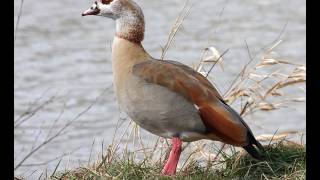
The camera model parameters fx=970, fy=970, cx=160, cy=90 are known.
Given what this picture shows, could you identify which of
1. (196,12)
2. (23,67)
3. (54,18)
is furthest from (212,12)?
(23,67)

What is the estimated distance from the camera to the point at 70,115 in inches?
398

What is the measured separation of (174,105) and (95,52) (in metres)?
6.18

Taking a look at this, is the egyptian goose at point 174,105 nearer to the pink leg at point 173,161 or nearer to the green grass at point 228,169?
the pink leg at point 173,161

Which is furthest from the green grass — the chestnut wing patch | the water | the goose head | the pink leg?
the water

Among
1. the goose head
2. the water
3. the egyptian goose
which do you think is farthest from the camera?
the water

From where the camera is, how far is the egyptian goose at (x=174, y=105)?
5.92m

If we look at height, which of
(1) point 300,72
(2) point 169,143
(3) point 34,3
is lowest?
(2) point 169,143

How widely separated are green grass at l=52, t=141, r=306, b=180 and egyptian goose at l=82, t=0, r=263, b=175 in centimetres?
15

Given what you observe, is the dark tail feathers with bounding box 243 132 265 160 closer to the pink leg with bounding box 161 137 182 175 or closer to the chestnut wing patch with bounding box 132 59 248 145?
the chestnut wing patch with bounding box 132 59 248 145

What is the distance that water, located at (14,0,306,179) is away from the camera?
988 centimetres

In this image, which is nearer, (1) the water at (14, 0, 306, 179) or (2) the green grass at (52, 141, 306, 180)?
(2) the green grass at (52, 141, 306, 180)

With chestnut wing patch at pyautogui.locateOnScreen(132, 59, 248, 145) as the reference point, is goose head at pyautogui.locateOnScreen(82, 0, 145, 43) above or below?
above
